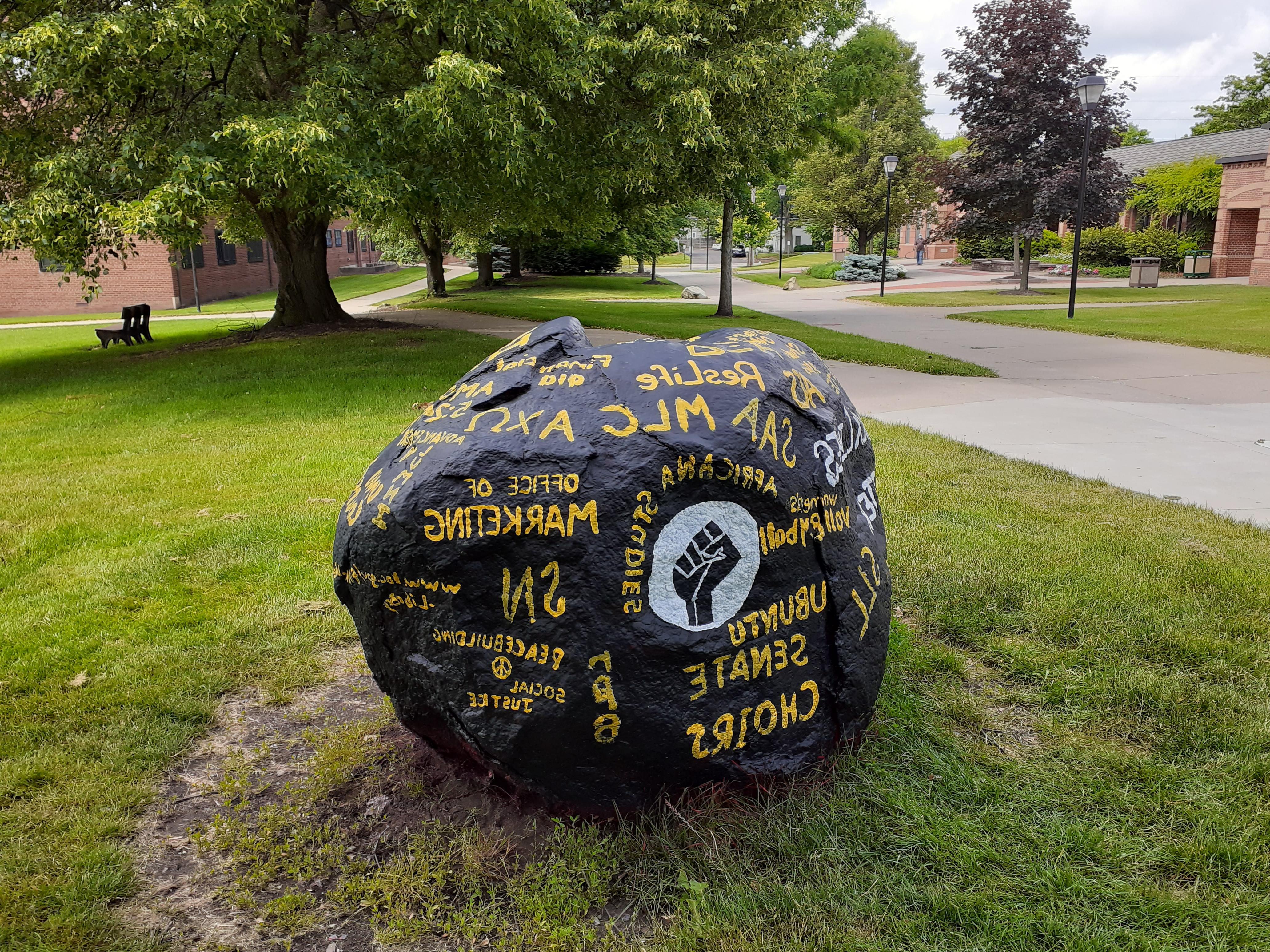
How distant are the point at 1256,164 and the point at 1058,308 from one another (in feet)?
61.1

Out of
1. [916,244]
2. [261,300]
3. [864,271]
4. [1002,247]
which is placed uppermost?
[916,244]

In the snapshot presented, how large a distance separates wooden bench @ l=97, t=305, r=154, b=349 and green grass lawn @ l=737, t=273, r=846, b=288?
2613 cm

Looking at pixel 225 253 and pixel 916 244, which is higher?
pixel 916 244

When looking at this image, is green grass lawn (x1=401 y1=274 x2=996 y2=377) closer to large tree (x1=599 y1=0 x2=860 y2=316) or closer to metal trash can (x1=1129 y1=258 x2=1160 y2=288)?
large tree (x1=599 y1=0 x2=860 y2=316)

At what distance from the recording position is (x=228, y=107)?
39.2ft

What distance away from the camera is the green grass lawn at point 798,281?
130ft

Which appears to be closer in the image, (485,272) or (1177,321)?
(1177,321)

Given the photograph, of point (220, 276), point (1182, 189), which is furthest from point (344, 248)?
point (1182, 189)

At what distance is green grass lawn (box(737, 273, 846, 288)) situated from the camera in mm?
39750

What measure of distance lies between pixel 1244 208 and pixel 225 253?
41700 mm

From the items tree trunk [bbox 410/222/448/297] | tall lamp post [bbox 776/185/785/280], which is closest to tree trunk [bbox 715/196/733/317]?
tree trunk [bbox 410/222/448/297]

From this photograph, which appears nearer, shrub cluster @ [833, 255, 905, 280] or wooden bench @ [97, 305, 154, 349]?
wooden bench @ [97, 305, 154, 349]

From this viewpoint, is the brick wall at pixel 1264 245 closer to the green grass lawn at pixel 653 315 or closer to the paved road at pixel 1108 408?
the paved road at pixel 1108 408

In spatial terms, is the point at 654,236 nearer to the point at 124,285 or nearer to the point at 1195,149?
the point at 124,285
